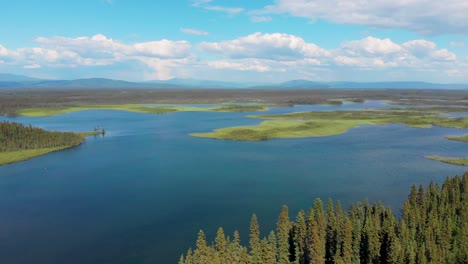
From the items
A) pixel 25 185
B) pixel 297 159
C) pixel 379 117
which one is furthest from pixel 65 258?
pixel 379 117

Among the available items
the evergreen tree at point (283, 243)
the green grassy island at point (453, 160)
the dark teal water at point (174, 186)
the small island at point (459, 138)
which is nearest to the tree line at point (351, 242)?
the evergreen tree at point (283, 243)

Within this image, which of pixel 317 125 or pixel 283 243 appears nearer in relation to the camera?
pixel 283 243

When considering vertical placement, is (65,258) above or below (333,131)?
below

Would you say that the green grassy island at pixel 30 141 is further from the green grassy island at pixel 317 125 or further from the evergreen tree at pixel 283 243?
the evergreen tree at pixel 283 243

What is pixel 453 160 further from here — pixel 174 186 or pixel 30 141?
pixel 30 141

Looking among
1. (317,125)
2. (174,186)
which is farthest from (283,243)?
(317,125)

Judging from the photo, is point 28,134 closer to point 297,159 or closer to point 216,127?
point 216,127

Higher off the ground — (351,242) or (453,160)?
(453,160)
